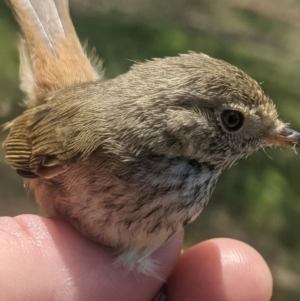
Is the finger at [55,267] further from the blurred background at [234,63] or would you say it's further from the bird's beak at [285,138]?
the blurred background at [234,63]

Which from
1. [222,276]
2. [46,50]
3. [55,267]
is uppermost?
[46,50]

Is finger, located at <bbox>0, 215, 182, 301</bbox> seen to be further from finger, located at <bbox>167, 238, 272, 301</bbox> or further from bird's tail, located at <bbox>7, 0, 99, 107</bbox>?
bird's tail, located at <bbox>7, 0, 99, 107</bbox>

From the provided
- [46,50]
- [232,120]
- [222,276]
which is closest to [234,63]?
[46,50]

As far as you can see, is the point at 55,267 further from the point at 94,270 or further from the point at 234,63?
the point at 234,63

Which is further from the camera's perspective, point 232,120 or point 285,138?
point 285,138

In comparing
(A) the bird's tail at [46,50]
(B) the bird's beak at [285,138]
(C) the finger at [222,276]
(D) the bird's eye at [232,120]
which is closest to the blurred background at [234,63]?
(C) the finger at [222,276]

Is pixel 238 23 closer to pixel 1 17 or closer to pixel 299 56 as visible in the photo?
pixel 299 56

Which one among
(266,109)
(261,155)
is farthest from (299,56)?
(266,109)
